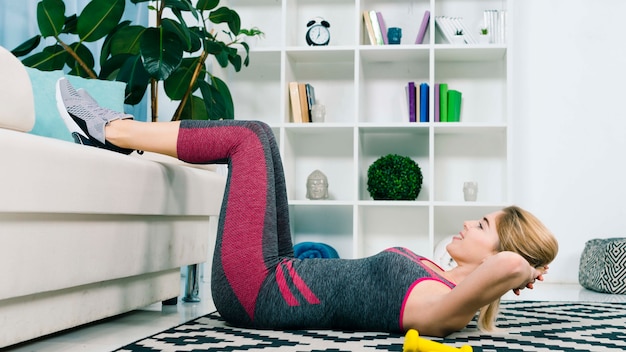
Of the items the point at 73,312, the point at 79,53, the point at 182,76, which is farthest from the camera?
the point at 182,76

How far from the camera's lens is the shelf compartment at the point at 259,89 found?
4.55 metres

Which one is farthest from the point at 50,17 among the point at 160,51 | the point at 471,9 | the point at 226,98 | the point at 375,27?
the point at 471,9

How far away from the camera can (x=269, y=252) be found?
6.27ft

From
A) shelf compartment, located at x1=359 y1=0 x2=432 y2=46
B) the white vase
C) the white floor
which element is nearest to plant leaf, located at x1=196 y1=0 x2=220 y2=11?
shelf compartment, located at x1=359 y1=0 x2=432 y2=46

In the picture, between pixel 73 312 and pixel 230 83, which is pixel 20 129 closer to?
pixel 73 312

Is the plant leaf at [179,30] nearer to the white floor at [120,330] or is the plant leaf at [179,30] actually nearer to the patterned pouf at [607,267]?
the white floor at [120,330]

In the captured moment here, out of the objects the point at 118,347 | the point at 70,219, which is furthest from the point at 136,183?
the point at 118,347

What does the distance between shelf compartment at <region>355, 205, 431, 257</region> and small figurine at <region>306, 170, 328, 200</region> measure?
29 centimetres

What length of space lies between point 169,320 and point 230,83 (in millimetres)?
2559

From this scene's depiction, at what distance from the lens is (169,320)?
7.22ft

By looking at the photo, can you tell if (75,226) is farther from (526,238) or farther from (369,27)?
(369,27)

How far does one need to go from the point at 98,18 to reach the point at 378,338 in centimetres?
219

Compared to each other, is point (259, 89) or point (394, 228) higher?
point (259, 89)

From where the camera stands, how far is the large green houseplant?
3.18m
